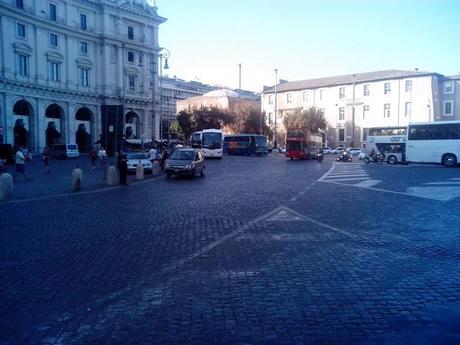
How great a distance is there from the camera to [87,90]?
207 feet

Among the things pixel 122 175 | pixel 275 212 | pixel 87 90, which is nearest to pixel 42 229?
pixel 275 212

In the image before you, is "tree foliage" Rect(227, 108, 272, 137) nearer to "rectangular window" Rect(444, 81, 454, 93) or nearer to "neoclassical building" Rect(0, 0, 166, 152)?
"neoclassical building" Rect(0, 0, 166, 152)

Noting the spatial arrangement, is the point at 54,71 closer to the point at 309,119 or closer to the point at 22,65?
the point at 22,65

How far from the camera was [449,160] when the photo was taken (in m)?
35.6

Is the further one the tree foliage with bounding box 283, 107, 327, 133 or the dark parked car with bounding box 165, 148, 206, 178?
the tree foliage with bounding box 283, 107, 327, 133

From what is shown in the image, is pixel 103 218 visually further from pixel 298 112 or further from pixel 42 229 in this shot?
pixel 298 112

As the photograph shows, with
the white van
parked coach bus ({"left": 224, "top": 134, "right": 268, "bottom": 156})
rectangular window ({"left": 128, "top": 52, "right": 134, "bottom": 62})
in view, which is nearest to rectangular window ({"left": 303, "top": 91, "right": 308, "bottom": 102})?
parked coach bus ({"left": 224, "top": 134, "right": 268, "bottom": 156})

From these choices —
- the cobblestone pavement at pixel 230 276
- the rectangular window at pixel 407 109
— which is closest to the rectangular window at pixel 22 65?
the cobblestone pavement at pixel 230 276

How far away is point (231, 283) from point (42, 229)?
579 cm

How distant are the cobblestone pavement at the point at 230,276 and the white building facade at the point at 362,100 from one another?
52.4m

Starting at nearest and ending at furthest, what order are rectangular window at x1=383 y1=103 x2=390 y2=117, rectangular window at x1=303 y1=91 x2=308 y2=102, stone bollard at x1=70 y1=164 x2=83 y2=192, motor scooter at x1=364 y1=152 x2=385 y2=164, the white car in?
stone bollard at x1=70 y1=164 x2=83 y2=192 → the white car → motor scooter at x1=364 y1=152 x2=385 y2=164 → rectangular window at x1=383 y1=103 x2=390 y2=117 → rectangular window at x1=303 y1=91 x2=308 y2=102

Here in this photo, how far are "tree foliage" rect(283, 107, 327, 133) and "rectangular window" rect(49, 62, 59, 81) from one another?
36.8 m

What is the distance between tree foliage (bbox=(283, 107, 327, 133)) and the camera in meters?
70.2

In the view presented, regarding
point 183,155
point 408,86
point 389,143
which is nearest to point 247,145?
point 389,143
